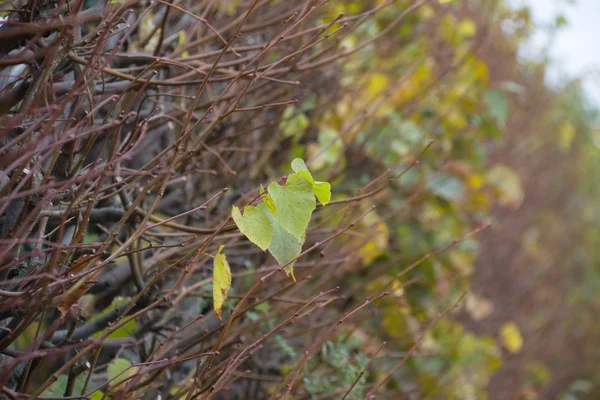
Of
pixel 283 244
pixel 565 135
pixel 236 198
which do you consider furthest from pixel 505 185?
pixel 283 244

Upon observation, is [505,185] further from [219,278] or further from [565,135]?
[219,278]

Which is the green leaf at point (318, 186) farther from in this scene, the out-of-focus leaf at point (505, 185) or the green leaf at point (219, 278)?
the out-of-focus leaf at point (505, 185)

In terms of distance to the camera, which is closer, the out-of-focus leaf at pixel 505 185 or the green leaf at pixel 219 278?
the green leaf at pixel 219 278

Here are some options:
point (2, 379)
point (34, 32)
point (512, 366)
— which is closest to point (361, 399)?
point (2, 379)

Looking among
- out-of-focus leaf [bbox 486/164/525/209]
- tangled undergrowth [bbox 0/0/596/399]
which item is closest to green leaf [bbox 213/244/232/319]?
tangled undergrowth [bbox 0/0/596/399]

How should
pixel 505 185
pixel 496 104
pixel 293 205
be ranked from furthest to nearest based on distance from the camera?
pixel 505 185, pixel 496 104, pixel 293 205

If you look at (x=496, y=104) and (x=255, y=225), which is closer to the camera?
(x=255, y=225)

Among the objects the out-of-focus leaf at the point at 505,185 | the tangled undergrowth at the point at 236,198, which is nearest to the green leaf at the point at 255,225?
the tangled undergrowth at the point at 236,198

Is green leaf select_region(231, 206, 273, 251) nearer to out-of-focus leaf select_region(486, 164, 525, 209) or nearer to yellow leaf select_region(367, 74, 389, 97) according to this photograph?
yellow leaf select_region(367, 74, 389, 97)
